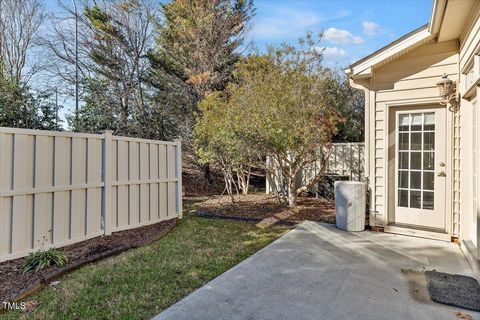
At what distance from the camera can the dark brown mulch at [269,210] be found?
20.3 ft

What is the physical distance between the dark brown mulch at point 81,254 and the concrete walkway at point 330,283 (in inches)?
61.4

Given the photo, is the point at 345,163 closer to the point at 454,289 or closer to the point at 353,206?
the point at 353,206

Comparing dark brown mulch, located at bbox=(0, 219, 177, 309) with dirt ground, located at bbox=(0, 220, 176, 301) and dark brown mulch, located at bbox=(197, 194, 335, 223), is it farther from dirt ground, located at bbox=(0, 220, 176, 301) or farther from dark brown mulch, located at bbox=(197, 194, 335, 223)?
dark brown mulch, located at bbox=(197, 194, 335, 223)

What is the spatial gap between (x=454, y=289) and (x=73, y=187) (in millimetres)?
4642

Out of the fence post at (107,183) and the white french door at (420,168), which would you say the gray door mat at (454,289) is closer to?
the white french door at (420,168)

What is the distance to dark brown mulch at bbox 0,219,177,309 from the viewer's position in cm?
301

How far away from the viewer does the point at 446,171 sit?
4.53 m

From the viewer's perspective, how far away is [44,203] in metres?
3.90

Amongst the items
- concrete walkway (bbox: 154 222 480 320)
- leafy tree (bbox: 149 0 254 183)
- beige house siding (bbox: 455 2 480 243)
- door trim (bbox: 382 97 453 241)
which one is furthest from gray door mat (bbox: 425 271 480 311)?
leafy tree (bbox: 149 0 254 183)

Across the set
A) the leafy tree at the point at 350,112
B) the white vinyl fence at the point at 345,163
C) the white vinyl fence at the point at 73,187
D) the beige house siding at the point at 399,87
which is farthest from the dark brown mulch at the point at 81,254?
the leafy tree at the point at 350,112

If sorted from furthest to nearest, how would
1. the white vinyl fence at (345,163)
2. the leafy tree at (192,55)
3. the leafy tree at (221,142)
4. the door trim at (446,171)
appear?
the leafy tree at (192,55)
the white vinyl fence at (345,163)
the leafy tree at (221,142)
the door trim at (446,171)

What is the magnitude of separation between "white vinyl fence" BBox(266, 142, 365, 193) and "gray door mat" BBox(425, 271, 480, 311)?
475 centimetres

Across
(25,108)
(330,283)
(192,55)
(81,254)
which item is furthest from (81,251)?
(192,55)

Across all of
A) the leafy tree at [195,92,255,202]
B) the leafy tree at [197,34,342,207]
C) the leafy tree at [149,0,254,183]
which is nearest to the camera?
the leafy tree at [197,34,342,207]
